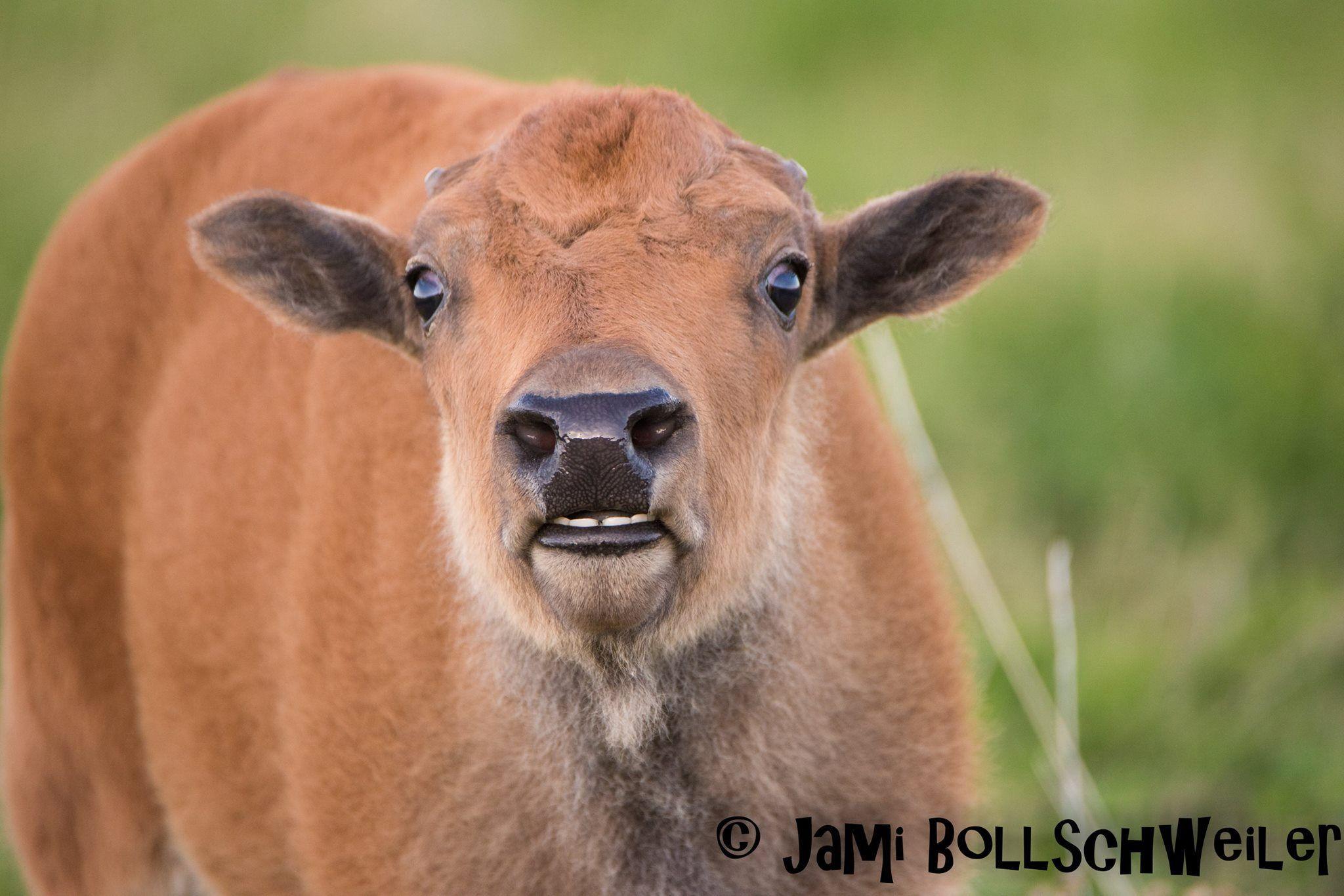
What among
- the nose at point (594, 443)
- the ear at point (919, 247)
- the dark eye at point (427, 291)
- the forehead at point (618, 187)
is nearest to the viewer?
the nose at point (594, 443)

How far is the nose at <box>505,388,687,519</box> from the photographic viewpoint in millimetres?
3732

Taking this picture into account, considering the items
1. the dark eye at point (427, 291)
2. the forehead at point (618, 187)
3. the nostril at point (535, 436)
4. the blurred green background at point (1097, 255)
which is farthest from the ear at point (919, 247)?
the nostril at point (535, 436)

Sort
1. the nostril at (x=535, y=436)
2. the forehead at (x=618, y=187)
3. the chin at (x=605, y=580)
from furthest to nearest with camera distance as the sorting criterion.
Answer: the forehead at (x=618, y=187) → the chin at (x=605, y=580) → the nostril at (x=535, y=436)

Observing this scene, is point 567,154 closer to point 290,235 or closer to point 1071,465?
point 290,235

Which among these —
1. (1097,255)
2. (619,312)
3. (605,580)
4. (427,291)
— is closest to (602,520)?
(605,580)

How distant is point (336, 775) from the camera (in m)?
5.26

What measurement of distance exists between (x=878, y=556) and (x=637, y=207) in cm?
164

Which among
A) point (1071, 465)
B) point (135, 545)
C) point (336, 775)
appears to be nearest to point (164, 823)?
point (135, 545)

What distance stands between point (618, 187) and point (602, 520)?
1093mm

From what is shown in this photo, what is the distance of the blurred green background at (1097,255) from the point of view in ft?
26.3

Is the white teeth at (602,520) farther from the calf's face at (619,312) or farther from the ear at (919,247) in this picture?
the ear at (919,247)

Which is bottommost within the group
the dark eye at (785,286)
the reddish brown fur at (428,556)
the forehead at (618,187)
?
the reddish brown fur at (428,556)

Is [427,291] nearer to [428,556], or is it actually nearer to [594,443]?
[428,556]

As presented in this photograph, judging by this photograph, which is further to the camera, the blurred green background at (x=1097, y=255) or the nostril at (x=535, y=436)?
the blurred green background at (x=1097, y=255)
